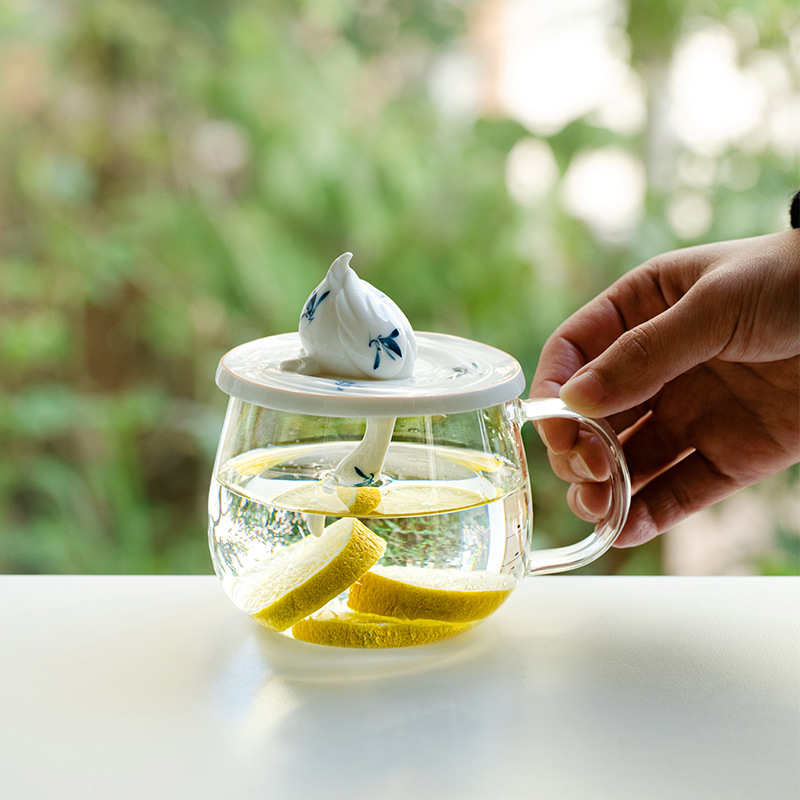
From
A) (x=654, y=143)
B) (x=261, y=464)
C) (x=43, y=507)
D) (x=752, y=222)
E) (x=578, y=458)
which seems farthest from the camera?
(x=43, y=507)

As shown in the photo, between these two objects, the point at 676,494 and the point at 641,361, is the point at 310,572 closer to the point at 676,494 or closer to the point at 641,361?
the point at 641,361

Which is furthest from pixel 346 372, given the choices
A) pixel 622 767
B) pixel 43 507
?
pixel 43 507

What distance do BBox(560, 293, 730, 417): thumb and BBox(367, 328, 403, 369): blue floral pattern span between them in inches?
5.9

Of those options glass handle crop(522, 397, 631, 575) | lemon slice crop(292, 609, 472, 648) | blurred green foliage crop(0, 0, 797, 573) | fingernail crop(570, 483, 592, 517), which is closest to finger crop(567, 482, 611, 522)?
fingernail crop(570, 483, 592, 517)

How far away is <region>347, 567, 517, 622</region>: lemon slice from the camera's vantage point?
22.9 inches

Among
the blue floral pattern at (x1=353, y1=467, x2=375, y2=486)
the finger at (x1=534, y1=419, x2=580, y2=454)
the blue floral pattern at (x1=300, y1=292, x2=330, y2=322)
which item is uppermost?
the blue floral pattern at (x1=300, y1=292, x2=330, y2=322)

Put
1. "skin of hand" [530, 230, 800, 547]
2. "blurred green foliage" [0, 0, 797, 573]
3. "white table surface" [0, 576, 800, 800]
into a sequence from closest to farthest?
"white table surface" [0, 576, 800, 800] < "skin of hand" [530, 230, 800, 547] < "blurred green foliage" [0, 0, 797, 573]

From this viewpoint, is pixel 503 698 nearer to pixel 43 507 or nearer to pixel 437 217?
pixel 437 217

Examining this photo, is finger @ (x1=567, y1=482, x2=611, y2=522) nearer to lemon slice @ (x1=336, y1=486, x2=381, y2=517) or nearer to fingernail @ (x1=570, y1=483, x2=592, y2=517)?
fingernail @ (x1=570, y1=483, x2=592, y2=517)

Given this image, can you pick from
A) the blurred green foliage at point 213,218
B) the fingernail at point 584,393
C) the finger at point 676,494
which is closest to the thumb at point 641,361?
the fingernail at point 584,393

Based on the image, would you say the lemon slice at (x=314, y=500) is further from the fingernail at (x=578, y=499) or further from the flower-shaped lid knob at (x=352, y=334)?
the fingernail at (x=578, y=499)

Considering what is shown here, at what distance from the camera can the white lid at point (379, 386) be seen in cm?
52

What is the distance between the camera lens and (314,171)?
1729mm

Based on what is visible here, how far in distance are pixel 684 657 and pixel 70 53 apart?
179 centimetres
